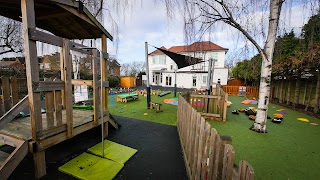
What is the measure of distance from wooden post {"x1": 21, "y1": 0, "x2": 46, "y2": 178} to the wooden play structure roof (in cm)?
54

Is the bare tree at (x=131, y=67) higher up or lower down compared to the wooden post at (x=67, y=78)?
higher up

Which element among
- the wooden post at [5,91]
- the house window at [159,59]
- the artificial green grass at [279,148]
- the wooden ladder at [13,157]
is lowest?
the artificial green grass at [279,148]

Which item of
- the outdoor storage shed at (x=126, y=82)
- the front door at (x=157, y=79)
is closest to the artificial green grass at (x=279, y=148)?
the outdoor storage shed at (x=126, y=82)

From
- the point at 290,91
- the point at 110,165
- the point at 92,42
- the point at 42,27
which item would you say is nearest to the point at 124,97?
the point at 92,42

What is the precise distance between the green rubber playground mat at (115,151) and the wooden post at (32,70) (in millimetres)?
1099

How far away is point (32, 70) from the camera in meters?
2.38

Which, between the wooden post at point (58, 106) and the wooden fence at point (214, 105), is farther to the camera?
the wooden fence at point (214, 105)

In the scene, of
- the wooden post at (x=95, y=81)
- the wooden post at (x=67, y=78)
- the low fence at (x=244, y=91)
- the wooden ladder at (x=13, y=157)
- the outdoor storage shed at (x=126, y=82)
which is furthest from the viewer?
the outdoor storage shed at (x=126, y=82)

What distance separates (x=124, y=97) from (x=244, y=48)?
7.97 metres

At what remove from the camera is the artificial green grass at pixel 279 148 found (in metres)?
2.93

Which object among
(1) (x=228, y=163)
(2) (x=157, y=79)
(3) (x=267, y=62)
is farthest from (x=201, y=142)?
(2) (x=157, y=79)

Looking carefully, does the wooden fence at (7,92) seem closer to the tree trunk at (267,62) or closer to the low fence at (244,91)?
the tree trunk at (267,62)

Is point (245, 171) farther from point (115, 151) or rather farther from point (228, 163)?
point (115, 151)

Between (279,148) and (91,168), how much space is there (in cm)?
480
